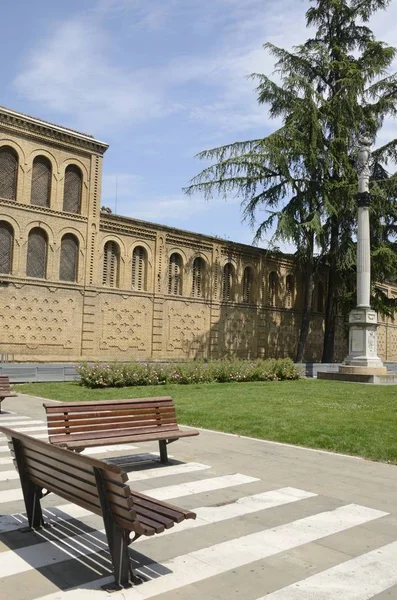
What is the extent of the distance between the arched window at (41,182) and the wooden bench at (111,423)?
21.8 meters

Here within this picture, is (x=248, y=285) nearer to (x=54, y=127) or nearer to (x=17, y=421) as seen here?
(x=54, y=127)

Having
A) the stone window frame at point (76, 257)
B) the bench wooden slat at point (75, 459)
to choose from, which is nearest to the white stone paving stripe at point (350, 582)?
the bench wooden slat at point (75, 459)

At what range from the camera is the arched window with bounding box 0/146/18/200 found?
2719 centimetres

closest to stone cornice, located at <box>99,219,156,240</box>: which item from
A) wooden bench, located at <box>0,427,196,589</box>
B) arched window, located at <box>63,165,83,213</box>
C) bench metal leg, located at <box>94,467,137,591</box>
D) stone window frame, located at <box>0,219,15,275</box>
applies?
arched window, located at <box>63,165,83,213</box>

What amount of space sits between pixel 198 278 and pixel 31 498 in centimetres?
3044

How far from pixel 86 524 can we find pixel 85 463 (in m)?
1.42

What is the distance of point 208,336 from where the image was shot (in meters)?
35.6

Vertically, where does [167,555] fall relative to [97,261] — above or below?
below

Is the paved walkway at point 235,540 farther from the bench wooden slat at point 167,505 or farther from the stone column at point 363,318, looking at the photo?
the stone column at point 363,318

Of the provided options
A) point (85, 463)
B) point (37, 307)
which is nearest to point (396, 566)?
point (85, 463)

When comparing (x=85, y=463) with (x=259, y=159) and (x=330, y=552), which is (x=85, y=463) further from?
(x=259, y=159)

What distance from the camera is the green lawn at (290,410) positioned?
33.1 feet

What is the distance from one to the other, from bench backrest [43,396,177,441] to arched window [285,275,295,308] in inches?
1333

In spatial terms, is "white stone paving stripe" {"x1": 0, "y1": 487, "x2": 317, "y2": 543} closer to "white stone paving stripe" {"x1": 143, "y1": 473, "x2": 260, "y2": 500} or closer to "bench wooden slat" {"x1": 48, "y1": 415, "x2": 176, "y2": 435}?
"white stone paving stripe" {"x1": 143, "y1": 473, "x2": 260, "y2": 500}
